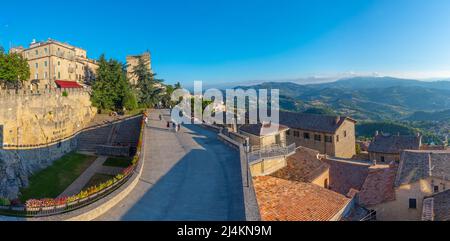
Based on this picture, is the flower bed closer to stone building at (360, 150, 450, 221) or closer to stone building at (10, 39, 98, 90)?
stone building at (360, 150, 450, 221)

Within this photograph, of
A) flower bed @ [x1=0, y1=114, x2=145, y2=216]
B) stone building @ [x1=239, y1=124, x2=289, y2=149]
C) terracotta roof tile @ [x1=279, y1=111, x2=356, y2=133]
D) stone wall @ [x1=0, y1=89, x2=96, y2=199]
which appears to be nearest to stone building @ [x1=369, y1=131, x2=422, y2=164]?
terracotta roof tile @ [x1=279, y1=111, x2=356, y2=133]

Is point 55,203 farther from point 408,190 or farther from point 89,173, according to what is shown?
point 408,190

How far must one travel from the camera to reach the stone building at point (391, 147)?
138 ft

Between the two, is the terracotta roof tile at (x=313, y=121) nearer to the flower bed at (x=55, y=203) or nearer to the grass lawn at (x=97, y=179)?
the grass lawn at (x=97, y=179)

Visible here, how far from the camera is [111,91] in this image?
4316 cm

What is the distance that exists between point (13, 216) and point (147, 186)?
18.1 feet

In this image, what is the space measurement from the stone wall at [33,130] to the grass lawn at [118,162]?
6029 mm

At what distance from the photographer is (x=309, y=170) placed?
2484 centimetres

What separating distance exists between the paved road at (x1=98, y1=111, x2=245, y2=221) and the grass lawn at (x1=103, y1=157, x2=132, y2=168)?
6.07m

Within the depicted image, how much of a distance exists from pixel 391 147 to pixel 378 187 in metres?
20.6

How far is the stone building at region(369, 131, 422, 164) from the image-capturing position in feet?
138
